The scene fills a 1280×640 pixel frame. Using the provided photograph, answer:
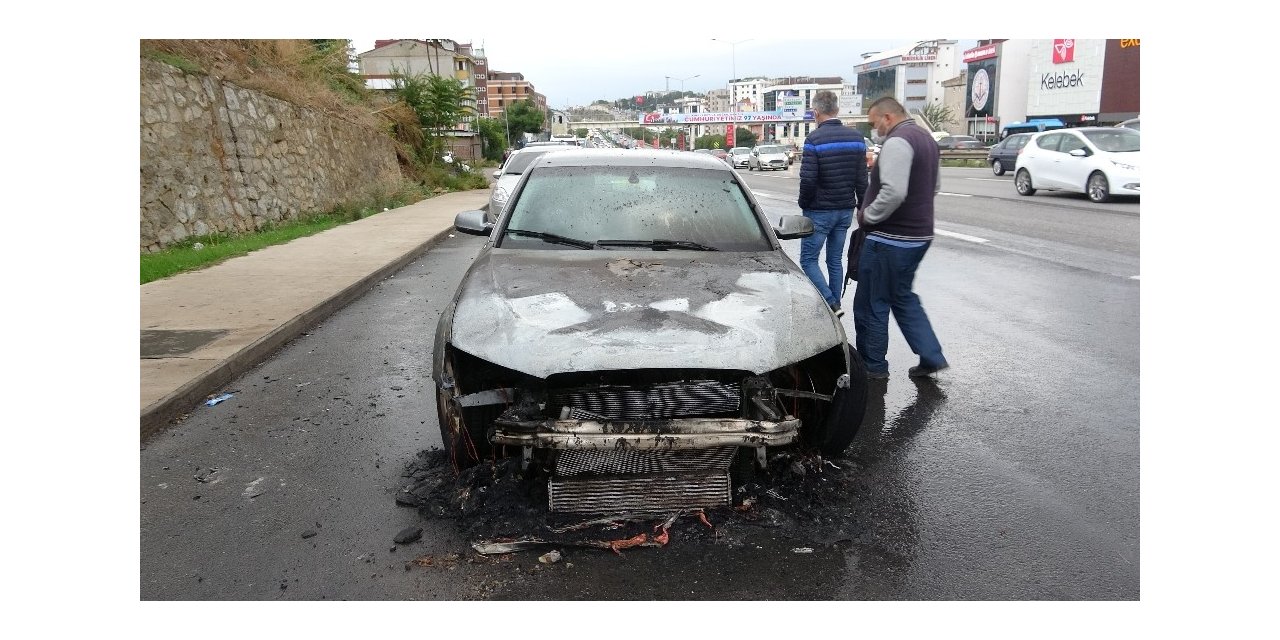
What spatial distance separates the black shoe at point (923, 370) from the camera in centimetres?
557

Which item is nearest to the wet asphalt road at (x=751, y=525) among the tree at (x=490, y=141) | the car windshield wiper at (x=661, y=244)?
the car windshield wiper at (x=661, y=244)

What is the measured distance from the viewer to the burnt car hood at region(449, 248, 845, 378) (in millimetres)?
3252

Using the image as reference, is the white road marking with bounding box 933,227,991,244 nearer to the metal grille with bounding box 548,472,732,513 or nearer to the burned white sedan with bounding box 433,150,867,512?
the burned white sedan with bounding box 433,150,867,512

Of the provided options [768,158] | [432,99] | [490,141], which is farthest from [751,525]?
[490,141]

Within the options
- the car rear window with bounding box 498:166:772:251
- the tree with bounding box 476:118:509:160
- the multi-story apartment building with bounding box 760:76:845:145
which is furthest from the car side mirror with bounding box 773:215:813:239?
the multi-story apartment building with bounding box 760:76:845:145

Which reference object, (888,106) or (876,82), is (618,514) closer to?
(888,106)

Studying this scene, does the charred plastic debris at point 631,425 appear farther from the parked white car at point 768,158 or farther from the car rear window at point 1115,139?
the parked white car at point 768,158

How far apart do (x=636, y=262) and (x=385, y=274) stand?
275 inches

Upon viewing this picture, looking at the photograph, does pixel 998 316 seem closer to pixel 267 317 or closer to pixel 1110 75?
pixel 267 317

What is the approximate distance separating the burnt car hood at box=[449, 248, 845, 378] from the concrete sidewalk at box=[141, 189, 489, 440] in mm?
2334

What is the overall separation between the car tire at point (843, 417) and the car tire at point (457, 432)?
146cm

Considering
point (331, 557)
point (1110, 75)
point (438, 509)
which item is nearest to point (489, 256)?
point (438, 509)

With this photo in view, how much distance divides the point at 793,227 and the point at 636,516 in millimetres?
2359

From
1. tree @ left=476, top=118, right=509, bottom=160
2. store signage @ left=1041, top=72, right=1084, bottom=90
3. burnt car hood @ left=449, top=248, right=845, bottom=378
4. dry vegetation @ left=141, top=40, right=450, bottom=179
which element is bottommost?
burnt car hood @ left=449, top=248, right=845, bottom=378
